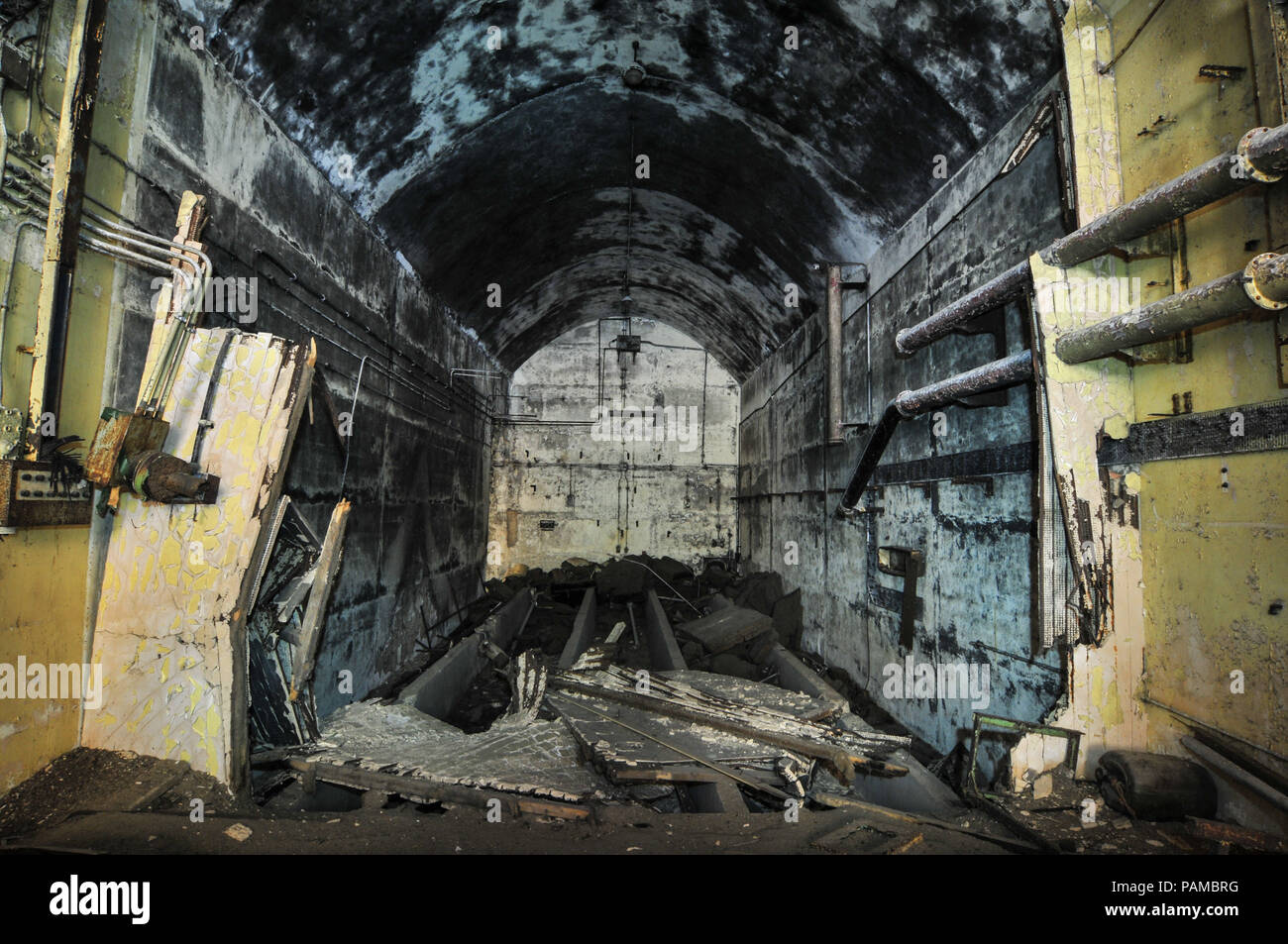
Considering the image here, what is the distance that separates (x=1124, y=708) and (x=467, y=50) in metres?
6.47

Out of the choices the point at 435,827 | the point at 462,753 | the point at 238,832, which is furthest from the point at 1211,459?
the point at 238,832

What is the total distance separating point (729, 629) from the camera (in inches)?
336

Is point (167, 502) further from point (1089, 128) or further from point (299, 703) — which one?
point (1089, 128)

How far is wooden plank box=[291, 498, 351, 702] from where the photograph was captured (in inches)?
167

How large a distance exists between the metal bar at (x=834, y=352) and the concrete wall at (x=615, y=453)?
760 cm

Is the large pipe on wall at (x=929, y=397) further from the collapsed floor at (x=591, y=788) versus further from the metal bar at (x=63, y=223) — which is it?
the metal bar at (x=63, y=223)

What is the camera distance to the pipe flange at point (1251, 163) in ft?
7.97

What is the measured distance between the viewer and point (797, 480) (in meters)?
9.48

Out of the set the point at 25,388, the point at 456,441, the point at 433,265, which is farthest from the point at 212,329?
the point at 456,441

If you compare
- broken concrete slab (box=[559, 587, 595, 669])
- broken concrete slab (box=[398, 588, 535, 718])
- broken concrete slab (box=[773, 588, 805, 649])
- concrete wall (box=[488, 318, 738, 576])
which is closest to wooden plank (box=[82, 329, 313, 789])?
broken concrete slab (box=[398, 588, 535, 718])

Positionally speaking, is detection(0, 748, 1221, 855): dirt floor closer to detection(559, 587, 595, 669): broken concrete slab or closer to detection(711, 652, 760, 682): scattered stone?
detection(559, 587, 595, 669): broken concrete slab

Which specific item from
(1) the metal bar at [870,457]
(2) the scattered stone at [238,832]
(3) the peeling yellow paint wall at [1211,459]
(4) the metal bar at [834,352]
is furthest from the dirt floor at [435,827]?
(4) the metal bar at [834,352]

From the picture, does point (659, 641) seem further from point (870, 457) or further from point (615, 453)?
point (615, 453)

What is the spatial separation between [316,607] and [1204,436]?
5.06 metres
